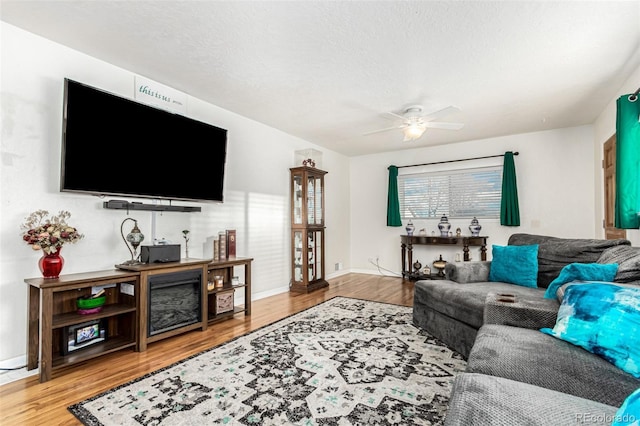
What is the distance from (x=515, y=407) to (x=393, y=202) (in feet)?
17.2

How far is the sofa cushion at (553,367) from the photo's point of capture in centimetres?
124

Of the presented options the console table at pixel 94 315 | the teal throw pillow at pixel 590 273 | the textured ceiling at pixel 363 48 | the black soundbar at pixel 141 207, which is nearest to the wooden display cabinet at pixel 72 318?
the console table at pixel 94 315

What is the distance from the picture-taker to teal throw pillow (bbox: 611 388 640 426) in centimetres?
67

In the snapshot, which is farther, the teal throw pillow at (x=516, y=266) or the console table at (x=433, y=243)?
the console table at (x=433, y=243)

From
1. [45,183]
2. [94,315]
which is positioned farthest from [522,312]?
[45,183]

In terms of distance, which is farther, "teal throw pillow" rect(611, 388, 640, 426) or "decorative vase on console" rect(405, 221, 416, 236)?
"decorative vase on console" rect(405, 221, 416, 236)

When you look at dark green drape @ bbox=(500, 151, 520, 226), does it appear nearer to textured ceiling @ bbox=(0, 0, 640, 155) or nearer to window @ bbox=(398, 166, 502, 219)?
window @ bbox=(398, 166, 502, 219)

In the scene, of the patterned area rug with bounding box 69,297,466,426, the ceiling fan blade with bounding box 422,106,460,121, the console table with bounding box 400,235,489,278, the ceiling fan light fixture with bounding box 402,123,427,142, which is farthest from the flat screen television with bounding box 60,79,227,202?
the console table with bounding box 400,235,489,278

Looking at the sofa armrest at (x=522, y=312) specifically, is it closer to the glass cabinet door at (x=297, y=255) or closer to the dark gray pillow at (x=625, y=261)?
the dark gray pillow at (x=625, y=261)

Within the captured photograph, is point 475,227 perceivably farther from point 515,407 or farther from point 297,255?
point 515,407

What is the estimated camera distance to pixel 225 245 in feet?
12.0

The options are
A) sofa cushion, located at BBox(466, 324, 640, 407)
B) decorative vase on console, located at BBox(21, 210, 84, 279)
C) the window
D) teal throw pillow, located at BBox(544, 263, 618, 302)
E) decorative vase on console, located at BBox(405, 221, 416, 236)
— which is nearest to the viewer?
sofa cushion, located at BBox(466, 324, 640, 407)

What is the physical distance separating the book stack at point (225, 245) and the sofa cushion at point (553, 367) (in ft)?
8.89

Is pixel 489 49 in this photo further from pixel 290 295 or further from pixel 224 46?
pixel 290 295
